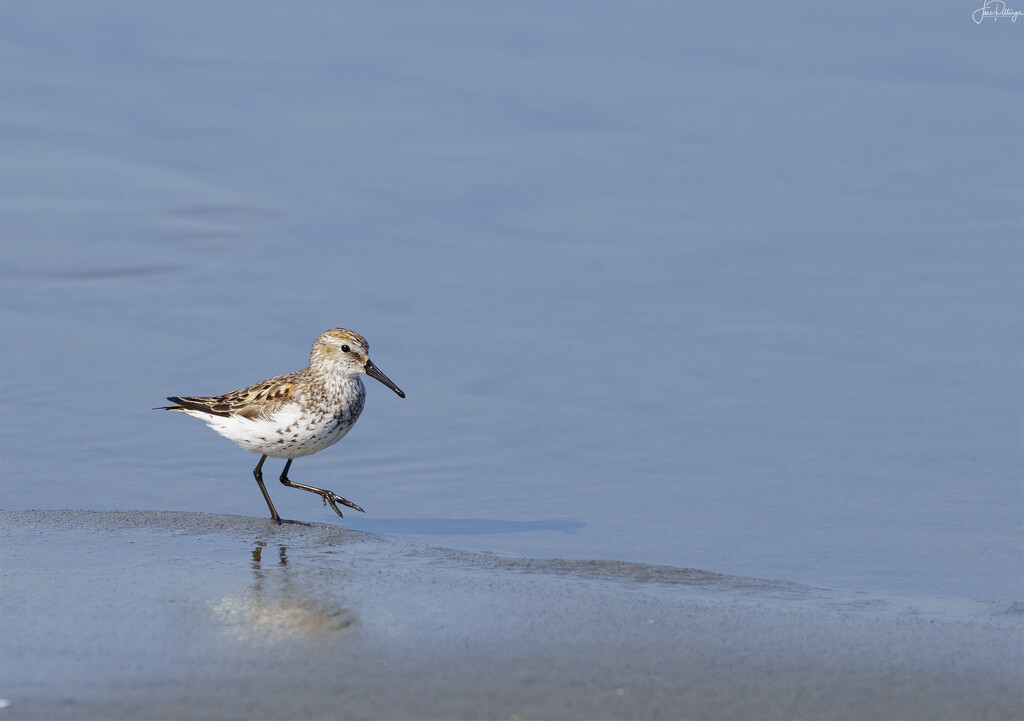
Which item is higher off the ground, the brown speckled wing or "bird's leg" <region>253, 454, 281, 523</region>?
the brown speckled wing

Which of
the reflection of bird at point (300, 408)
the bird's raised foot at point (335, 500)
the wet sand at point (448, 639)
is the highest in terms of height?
the reflection of bird at point (300, 408)

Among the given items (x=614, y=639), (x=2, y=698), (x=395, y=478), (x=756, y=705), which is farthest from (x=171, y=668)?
(x=395, y=478)

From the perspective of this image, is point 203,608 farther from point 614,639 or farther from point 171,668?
point 614,639

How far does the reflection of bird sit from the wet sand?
1075 millimetres

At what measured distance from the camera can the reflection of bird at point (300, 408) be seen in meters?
8.09

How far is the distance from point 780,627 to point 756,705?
2.71ft

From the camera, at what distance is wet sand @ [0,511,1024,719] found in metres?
5.14

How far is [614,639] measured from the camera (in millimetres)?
5758

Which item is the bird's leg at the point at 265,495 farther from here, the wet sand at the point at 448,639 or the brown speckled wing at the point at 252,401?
the wet sand at the point at 448,639

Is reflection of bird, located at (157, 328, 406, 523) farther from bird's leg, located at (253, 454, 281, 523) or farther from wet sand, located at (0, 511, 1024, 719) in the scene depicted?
wet sand, located at (0, 511, 1024, 719)

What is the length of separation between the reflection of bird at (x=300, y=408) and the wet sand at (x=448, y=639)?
1.07m

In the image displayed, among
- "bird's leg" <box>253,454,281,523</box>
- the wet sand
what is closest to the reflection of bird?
"bird's leg" <box>253,454,281,523</box>

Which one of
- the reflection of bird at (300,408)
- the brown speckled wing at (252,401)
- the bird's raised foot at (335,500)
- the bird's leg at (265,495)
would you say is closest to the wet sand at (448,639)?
the bird's leg at (265,495)

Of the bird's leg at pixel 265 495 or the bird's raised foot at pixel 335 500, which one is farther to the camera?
the bird's raised foot at pixel 335 500
